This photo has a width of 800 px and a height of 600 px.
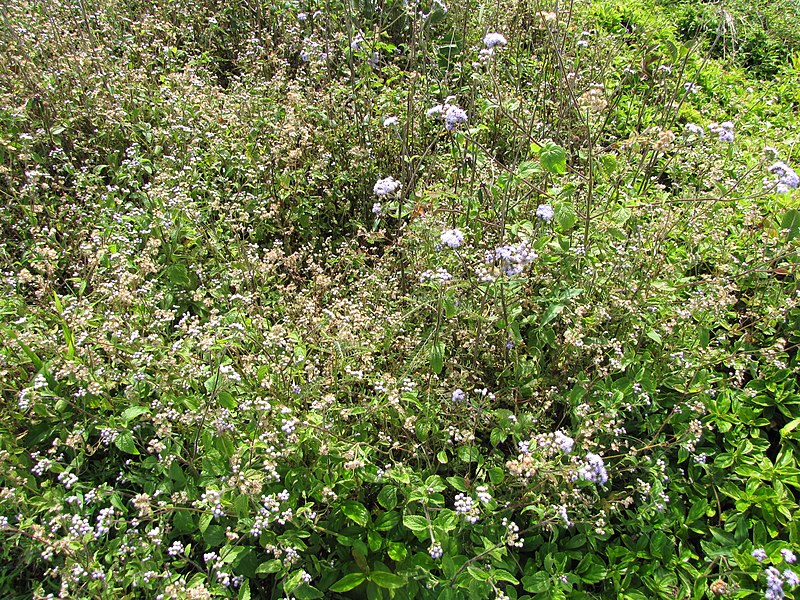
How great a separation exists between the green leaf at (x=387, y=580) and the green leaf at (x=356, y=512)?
0.18 m

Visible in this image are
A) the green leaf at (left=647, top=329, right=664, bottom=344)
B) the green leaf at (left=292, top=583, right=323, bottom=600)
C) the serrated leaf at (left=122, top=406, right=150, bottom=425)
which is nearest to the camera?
the green leaf at (left=292, top=583, right=323, bottom=600)

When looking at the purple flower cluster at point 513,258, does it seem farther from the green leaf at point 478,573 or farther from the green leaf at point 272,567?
the green leaf at point 272,567

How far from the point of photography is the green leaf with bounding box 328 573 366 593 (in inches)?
86.0

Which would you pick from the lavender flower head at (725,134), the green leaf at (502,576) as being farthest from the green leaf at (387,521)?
the lavender flower head at (725,134)

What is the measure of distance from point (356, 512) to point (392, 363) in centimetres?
77

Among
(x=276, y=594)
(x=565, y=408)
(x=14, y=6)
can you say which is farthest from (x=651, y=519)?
(x=14, y=6)

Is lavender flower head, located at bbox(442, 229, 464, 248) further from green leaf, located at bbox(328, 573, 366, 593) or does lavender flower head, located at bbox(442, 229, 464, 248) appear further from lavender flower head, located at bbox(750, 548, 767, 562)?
lavender flower head, located at bbox(750, 548, 767, 562)

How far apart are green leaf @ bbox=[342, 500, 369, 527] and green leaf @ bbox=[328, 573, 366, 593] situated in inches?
7.2

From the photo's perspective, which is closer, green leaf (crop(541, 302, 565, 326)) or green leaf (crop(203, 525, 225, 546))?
green leaf (crop(203, 525, 225, 546))

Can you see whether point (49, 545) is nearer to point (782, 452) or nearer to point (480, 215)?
point (480, 215)

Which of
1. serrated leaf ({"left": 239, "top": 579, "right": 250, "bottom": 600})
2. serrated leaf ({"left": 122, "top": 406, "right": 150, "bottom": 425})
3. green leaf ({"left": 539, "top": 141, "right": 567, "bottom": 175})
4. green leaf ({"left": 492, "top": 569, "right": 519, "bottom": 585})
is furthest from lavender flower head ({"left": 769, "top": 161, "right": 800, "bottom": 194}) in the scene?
serrated leaf ({"left": 122, "top": 406, "right": 150, "bottom": 425})

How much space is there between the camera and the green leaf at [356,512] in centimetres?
225

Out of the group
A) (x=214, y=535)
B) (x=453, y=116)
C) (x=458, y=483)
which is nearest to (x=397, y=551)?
(x=458, y=483)

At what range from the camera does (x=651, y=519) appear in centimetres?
248
